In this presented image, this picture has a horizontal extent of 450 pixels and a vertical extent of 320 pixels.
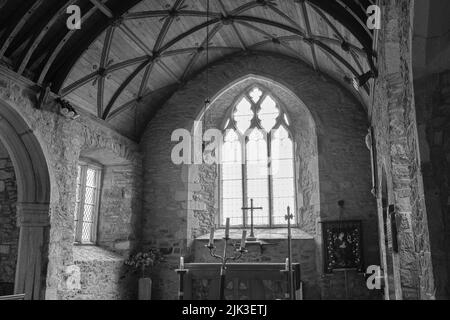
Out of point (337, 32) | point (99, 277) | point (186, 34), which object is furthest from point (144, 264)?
point (337, 32)

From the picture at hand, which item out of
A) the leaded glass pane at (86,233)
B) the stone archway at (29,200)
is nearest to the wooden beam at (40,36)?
the stone archway at (29,200)

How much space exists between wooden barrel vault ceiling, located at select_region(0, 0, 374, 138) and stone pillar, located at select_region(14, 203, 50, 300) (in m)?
1.84

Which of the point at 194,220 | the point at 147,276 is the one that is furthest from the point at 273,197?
the point at 147,276

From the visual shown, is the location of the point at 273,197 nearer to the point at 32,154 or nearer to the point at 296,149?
the point at 296,149

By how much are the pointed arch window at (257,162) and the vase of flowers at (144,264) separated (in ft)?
5.06

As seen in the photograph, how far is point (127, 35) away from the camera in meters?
6.67

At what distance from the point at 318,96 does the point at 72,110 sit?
14.7 ft

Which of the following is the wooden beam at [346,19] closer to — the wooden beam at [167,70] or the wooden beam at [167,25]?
the wooden beam at [167,25]

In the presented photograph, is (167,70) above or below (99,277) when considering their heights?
above

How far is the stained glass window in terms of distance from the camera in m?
7.77

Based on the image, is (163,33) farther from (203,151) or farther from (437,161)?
(437,161)

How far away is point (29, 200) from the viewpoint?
18.9 ft

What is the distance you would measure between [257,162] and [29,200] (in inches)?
177

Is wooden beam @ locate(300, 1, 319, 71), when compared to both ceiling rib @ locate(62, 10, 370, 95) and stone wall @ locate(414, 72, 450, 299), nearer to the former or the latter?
ceiling rib @ locate(62, 10, 370, 95)
